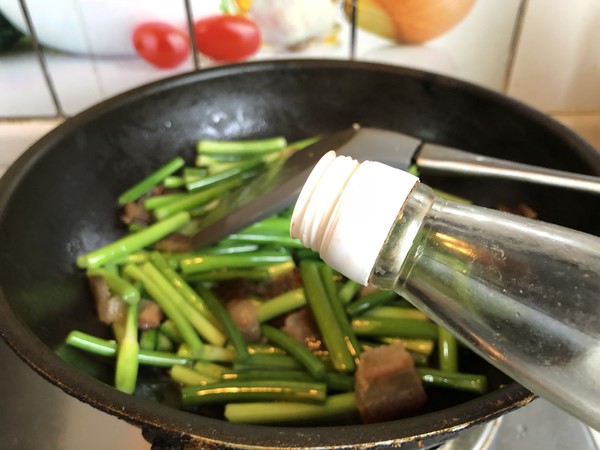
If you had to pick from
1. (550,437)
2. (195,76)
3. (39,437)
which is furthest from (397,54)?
(39,437)

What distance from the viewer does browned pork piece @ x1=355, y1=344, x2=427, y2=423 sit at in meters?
0.58

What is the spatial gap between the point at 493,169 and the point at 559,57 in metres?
0.40

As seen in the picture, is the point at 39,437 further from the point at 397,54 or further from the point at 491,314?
the point at 397,54

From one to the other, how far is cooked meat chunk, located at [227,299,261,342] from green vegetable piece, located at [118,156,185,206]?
0.22 metres

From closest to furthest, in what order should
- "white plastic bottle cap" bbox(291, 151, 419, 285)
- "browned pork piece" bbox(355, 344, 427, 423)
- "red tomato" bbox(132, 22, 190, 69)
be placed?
"white plastic bottle cap" bbox(291, 151, 419, 285) → "browned pork piece" bbox(355, 344, 427, 423) → "red tomato" bbox(132, 22, 190, 69)

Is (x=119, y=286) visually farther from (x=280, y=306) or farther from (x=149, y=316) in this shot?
(x=280, y=306)

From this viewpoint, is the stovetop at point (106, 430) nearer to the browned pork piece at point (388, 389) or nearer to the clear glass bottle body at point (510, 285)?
the browned pork piece at point (388, 389)

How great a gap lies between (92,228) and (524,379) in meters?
0.58

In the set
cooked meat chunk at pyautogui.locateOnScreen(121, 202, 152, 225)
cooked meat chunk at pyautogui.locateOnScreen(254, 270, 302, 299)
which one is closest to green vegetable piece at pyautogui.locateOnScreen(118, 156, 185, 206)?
cooked meat chunk at pyautogui.locateOnScreen(121, 202, 152, 225)

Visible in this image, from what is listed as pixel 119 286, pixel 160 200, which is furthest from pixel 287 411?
pixel 160 200

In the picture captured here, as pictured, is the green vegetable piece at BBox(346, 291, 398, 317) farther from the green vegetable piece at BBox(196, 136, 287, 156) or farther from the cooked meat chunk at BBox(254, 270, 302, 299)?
the green vegetable piece at BBox(196, 136, 287, 156)

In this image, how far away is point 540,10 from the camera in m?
0.90

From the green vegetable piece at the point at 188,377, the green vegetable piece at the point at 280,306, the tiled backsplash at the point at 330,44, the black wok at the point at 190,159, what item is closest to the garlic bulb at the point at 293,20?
the tiled backsplash at the point at 330,44

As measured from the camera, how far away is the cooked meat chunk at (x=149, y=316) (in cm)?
71
